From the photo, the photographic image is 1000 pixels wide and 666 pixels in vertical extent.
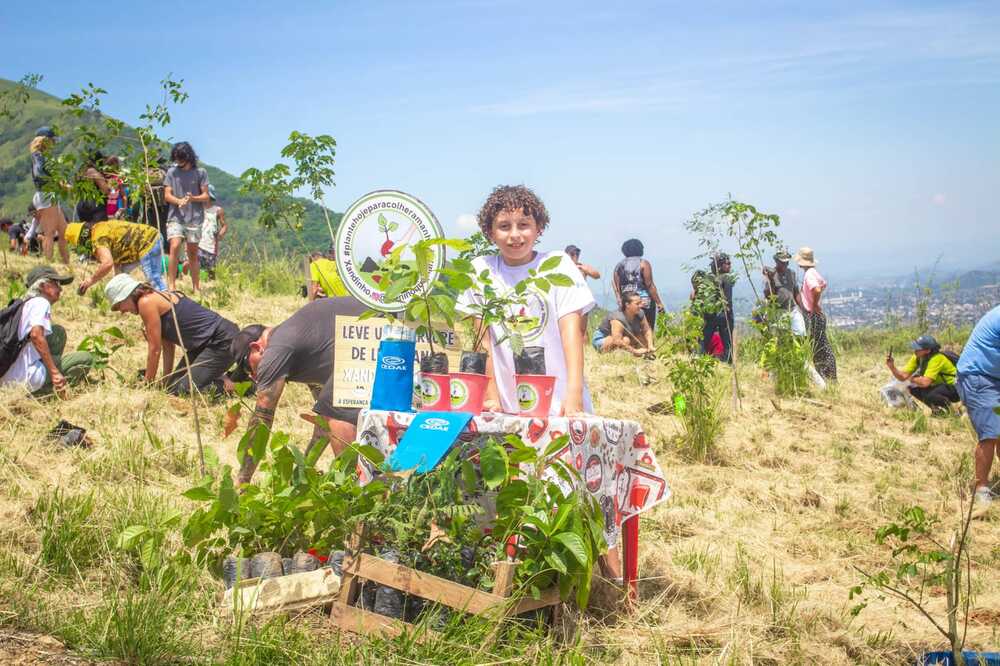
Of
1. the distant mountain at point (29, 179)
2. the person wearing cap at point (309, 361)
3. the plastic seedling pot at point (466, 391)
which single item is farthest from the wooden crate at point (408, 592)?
the distant mountain at point (29, 179)

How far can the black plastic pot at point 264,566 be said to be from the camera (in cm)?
336

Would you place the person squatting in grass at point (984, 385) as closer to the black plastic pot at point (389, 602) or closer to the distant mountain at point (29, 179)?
the black plastic pot at point (389, 602)

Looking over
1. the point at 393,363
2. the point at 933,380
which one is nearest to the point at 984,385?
the point at 933,380

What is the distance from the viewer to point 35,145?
946 centimetres

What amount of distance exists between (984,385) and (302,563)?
16.1 ft

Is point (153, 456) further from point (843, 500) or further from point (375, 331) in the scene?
point (843, 500)

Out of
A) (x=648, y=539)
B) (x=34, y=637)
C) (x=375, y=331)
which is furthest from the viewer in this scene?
(x=648, y=539)

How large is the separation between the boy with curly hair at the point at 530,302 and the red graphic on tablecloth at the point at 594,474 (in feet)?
1.28

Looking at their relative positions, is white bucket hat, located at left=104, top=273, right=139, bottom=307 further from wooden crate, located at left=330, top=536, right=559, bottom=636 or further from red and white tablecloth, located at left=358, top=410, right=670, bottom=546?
wooden crate, located at left=330, top=536, right=559, bottom=636

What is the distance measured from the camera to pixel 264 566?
11.0 ft

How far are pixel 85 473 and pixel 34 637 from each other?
8.49ft

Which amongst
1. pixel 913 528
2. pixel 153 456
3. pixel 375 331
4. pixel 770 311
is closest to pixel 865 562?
pixel 913 528

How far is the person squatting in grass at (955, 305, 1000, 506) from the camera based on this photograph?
20.5ft

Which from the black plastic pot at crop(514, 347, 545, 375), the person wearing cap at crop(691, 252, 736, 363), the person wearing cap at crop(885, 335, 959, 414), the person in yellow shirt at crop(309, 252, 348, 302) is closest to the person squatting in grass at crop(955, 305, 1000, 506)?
the person wearing cap at crop(691, 252, 736, 363)
